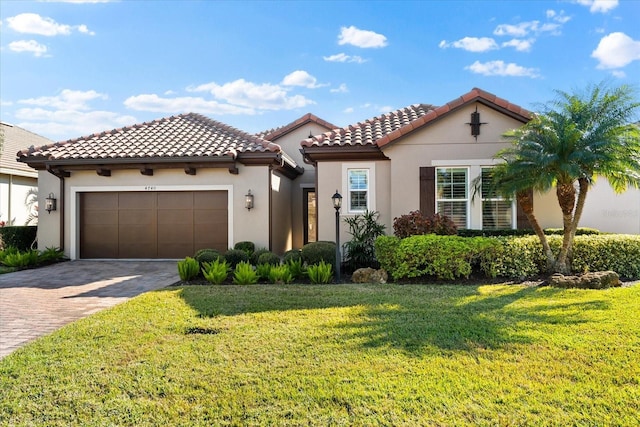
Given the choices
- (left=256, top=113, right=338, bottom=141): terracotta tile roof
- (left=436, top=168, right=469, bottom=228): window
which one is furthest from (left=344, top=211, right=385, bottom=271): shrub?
(left=256, top=113, right=338, bottom=141): terracotta tile roof

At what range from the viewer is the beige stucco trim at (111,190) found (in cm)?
1325

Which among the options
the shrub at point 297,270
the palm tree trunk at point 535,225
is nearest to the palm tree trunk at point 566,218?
the palm tree trunk at point 535,225

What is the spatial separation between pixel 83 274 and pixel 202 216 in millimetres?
3982

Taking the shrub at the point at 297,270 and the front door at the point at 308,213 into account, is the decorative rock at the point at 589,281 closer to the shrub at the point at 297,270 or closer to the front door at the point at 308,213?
the shrub at the point at 297,270

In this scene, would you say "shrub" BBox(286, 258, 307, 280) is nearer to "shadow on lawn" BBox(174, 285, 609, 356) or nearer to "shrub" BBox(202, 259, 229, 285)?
"shadow on lawn" BBox(174, 285, 609, 356)

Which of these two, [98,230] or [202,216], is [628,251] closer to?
[202,216]

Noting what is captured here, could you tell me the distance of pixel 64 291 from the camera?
8.86 meters

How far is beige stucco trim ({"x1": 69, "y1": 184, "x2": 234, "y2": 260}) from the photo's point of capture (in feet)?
43.5

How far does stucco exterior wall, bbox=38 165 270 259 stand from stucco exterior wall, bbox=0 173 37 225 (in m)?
5.66

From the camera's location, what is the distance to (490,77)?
14781mm

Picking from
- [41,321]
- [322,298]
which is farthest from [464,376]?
[41,321]

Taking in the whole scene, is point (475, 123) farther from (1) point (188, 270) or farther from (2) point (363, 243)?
(1) point (188, 270)

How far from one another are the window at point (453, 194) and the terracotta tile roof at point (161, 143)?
215 inches

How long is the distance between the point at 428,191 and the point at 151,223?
957 cm
